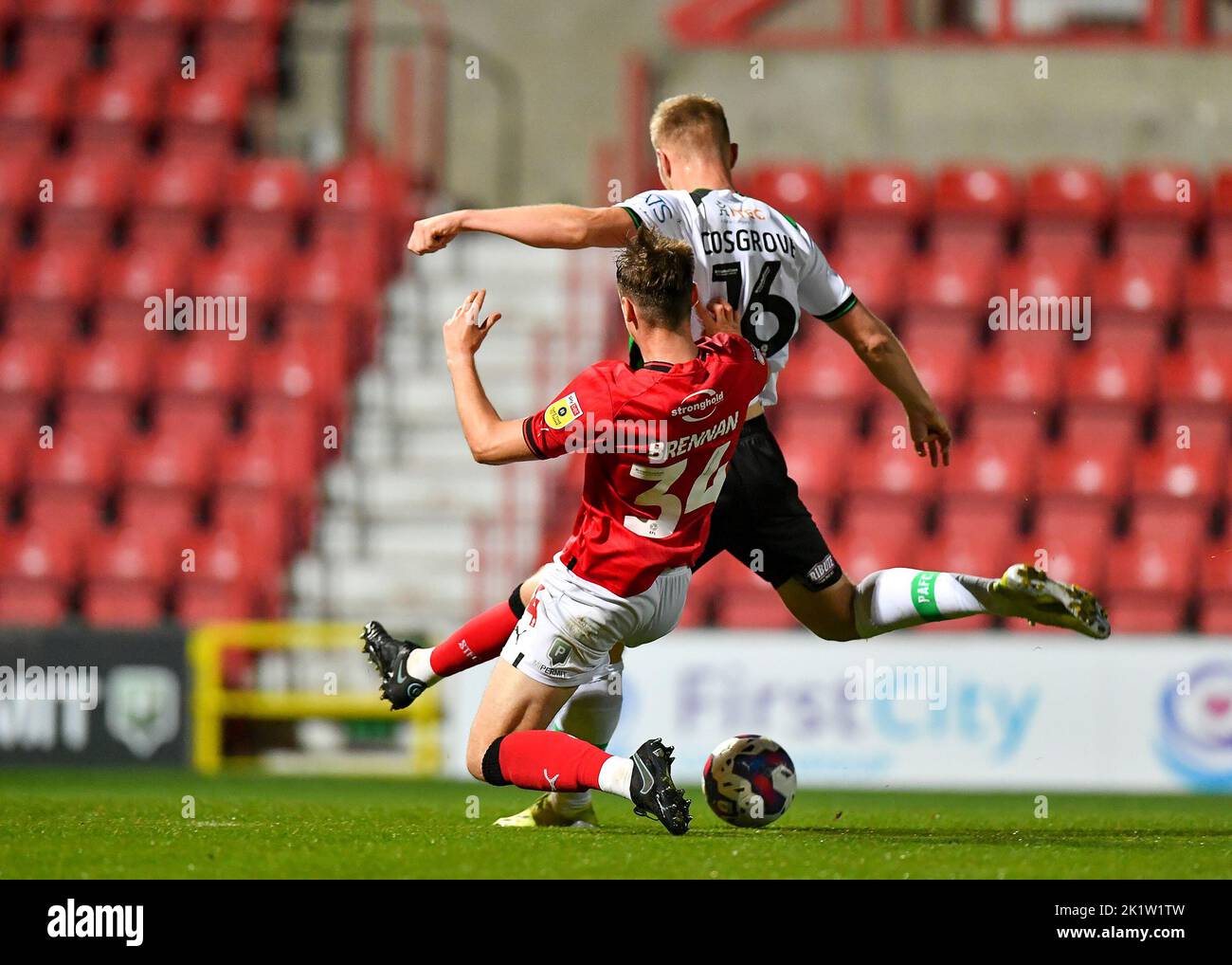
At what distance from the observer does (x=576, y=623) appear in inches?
223

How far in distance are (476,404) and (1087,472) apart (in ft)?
26.7

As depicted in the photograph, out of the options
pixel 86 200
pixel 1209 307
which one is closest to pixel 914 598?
pixel 1209 307

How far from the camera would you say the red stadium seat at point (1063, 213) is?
537 inches

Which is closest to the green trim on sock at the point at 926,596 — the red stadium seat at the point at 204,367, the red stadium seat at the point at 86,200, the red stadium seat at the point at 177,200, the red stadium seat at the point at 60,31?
the red stadium seat at the point at 204,367

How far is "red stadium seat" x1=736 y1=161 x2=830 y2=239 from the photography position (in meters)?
13.7

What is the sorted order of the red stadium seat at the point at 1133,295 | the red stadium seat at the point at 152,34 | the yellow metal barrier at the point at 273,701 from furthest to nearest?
the red stadium seat at the point at 152,34 → the red stadium seat at the point at 1133,295 → the yellow metal barrier at the point at 273,701

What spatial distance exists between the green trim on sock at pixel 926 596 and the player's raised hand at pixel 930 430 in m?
0.55

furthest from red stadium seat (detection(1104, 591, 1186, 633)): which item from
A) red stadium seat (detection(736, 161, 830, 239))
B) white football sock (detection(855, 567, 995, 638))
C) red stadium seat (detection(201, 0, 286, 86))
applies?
red stadium seat (detection(201, 0, 286, 86))

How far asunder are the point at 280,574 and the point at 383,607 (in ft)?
2.65

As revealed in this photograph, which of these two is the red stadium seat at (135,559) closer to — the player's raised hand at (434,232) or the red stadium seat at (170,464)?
the red stadium seat at (170,464)

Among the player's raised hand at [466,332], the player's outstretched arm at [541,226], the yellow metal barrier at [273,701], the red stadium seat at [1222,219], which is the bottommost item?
the yellow metal barrier at [273,701]
